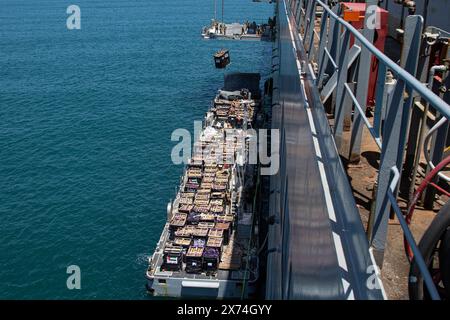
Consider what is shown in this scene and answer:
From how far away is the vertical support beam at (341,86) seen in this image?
15.1 feet

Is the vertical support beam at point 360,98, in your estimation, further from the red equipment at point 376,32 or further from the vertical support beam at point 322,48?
the red equipment at point 376,32

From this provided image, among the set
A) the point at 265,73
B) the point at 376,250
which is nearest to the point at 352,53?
the point at 376,250

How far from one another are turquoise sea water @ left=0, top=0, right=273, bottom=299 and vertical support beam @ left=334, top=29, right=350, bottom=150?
17589mm

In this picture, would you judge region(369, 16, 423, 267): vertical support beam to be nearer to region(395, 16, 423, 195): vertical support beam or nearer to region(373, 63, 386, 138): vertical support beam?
region(395, 16, 423, 195): vertical support beam

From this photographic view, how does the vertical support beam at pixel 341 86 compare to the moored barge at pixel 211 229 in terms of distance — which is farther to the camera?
the moored barge at pixel 211 229

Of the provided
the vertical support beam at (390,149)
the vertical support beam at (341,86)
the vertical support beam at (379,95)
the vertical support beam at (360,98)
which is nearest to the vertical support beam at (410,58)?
the vertical support beam at (390,149)

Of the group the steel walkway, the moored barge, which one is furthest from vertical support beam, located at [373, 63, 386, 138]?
the moored barge

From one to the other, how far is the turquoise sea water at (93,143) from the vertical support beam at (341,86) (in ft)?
57.7

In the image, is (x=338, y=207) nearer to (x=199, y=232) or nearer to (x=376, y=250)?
(x=376, y=250)

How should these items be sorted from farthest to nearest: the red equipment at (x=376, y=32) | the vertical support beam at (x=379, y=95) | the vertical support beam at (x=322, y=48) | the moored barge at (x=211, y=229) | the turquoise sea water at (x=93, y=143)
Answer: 1. the turquoise sea water at (x=93, y=143)
2. the moored barge at (x=211, y=229)
3. the red equipment at (x=376, y=32)
4. the vertical support beam at (x=322, y=48)
5. the vertical support beam at (x=379, y=95)

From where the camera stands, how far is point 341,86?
472 cm

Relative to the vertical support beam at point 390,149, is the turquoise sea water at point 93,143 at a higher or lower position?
lower

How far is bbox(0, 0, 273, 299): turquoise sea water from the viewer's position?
23047 millimetres

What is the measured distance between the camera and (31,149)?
3416 centimetres
